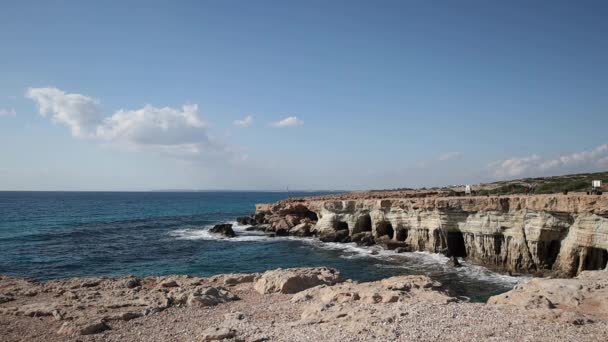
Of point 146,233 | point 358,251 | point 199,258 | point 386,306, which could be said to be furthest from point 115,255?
point 386,306

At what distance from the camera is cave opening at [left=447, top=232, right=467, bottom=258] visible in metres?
35.0

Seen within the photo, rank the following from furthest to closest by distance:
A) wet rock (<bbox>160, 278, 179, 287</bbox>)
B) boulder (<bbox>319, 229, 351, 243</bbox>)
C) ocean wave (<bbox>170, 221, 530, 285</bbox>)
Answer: boulder (<bbox>319, 229, 351, 243</bbox>) → ocean wave (<bbox>170, 221, 530, 285</bbox>) → wet rock (<bbox>160, 278, 179, 287</bbox>)

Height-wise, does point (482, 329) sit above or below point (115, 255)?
above

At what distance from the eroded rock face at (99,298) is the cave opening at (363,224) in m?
26.7

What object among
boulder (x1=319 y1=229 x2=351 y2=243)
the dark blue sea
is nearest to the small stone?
the dark blue sea

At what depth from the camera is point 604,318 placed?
41.9 ft

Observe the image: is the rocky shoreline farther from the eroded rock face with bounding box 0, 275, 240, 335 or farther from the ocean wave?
the ocean wave

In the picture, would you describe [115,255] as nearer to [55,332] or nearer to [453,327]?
[55,332]

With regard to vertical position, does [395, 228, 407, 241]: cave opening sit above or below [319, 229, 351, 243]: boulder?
above

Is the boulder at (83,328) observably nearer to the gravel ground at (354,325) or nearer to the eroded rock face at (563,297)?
the gravel ground at (354,325)

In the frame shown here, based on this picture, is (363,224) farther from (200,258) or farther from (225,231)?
(200,258)

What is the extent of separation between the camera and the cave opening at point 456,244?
115 ft

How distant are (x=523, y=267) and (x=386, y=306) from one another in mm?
18846

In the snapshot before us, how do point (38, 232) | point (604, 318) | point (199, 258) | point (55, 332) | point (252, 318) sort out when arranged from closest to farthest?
point (604, 318) < point (55, 332) < point (252, 318) < point (199, 258) < point (38, 232)
